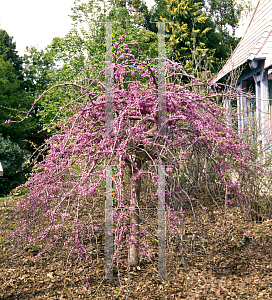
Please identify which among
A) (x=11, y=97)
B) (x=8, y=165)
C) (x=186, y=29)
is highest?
(x=186, y=29)

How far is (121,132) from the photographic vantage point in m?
3.08

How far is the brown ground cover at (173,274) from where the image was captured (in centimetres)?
307

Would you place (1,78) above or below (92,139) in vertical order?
above

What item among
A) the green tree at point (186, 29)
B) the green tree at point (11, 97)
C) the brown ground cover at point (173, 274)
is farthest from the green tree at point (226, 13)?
the brown ground cover at point (173, 274)

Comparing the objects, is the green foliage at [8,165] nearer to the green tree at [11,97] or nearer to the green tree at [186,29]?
the green tree at [11,97]

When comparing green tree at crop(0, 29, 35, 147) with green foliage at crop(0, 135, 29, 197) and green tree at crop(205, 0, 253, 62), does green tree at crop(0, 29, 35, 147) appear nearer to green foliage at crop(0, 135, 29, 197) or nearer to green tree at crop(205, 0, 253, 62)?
A: green foliage at crop(0, 135, 29, 197)

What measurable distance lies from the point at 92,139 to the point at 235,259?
2195mm

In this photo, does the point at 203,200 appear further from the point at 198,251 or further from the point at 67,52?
the point at 67,52

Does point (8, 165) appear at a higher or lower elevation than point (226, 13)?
lower

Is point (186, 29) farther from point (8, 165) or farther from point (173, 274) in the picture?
point (173, 274)

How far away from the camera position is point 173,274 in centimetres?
343

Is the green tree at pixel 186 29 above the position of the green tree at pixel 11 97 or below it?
above

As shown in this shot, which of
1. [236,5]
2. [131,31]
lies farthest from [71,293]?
[236,5]

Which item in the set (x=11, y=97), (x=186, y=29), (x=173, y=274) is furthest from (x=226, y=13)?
Result: (x=173, y=274)
